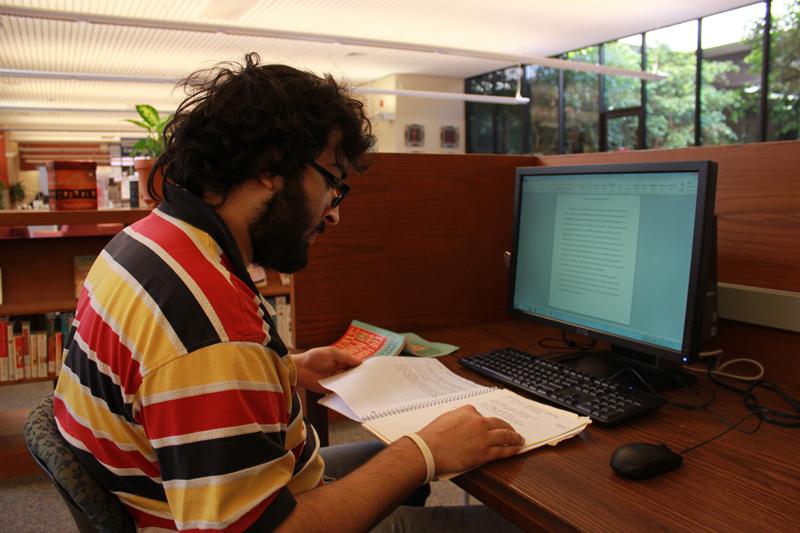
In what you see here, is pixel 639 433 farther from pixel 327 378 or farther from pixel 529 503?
pixel 327 378

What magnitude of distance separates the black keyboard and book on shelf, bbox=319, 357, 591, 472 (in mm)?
26

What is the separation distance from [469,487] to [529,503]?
113mm

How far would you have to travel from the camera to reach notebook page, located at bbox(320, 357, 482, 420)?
1.11m

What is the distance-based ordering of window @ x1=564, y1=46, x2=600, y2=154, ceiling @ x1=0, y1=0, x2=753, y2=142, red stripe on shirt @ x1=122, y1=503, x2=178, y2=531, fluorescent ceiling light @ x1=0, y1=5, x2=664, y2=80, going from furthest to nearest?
window @ x1=564, y1=46, x2=600, y2=154 → ceiling @ x1=0, y1=0, x2=753, y2=142 → fluorescent ceiling light @ x1=0, y1=5, x2=664, y2=80 → red stripe on shirt @ x1=122, y1=503, x2=178, y2=531

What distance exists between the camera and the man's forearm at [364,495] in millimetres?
753

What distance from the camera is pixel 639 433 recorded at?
0.97 m

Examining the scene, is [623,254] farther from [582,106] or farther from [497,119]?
[497,119]

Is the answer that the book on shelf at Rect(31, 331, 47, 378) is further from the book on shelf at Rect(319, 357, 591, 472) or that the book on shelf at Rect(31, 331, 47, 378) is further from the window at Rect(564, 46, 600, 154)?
the window at Rect(564, 46, 600, 154)

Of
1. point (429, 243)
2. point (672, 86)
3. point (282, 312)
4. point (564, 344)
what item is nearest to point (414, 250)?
point (429, 243)

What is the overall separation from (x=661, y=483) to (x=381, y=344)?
71 cm

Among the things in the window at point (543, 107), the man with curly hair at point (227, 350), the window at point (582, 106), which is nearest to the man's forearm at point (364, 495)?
the man with curly hair at point (227, 350)

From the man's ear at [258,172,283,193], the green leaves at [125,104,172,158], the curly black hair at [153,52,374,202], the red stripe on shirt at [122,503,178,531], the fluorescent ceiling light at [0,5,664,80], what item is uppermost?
the fluorescent ceiling light at [0,5,664,80]

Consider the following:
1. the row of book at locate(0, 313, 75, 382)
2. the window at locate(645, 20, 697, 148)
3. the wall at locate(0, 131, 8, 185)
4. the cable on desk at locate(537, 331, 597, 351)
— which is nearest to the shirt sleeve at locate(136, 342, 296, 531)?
the cable on desk at locate(537, 331, 597, 351)

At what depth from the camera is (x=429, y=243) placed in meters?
1.61
